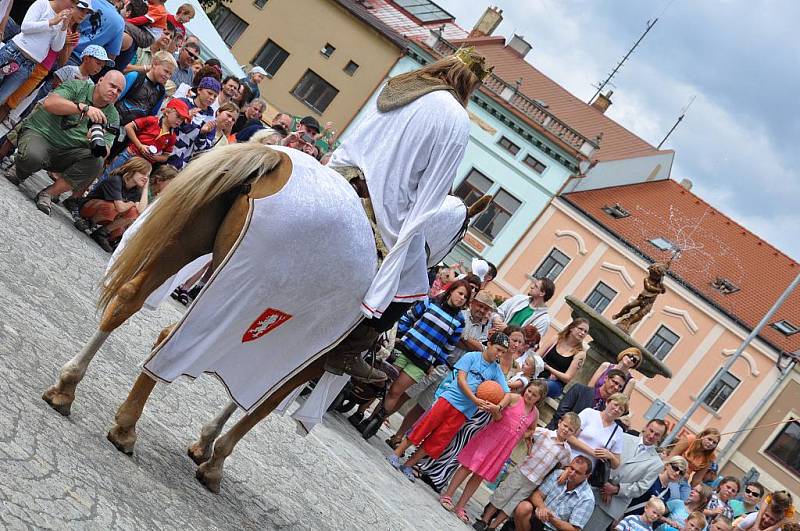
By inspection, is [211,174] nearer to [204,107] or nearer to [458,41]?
[204,107]

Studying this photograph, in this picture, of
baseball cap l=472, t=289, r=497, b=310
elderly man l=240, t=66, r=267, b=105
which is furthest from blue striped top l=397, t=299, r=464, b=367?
elderly man l=240, t=66, r=267, b=105

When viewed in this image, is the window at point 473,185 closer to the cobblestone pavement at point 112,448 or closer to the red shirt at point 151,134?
the red shirt at point 151,134

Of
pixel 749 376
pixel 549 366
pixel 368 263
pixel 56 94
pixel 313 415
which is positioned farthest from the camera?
pixel 749 376

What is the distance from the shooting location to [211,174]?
542cm

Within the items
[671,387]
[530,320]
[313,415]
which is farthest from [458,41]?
[313,415]

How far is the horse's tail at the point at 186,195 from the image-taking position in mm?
5434

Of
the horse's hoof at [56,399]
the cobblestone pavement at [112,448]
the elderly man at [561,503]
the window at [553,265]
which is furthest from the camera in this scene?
the window at [553,265]

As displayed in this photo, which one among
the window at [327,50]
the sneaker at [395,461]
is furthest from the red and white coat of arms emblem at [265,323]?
the window at [327,50]

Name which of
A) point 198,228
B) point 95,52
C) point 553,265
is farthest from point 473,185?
point 198,228

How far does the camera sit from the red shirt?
12.4m

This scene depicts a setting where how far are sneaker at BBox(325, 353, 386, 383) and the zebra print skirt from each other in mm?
5957

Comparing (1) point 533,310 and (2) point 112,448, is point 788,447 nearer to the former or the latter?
(1) point 533,310

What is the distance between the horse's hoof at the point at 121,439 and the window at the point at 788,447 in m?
43.9

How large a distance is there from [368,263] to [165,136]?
7.14 m
